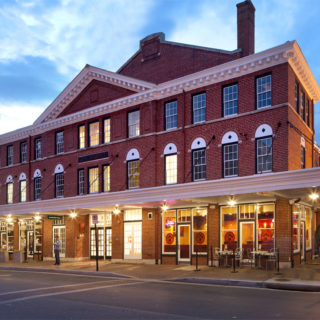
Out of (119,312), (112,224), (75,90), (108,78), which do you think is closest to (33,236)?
(112,224)

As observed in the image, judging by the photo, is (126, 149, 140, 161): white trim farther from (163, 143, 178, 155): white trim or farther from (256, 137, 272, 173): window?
(256, 137, 272, 173): window

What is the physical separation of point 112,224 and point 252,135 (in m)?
11.2

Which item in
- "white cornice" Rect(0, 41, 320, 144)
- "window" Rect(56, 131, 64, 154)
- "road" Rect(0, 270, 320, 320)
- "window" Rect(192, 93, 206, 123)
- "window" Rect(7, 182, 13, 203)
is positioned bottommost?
"road" Rect(0, 270, 320, 320)

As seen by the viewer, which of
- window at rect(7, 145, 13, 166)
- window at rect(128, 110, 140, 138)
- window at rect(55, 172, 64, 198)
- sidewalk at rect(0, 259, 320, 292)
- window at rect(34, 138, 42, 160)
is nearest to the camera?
sidewalk at rect(0, 259, 320, 292)

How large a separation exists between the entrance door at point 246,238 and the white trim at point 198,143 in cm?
473

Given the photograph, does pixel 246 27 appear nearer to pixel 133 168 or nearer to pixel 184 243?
pixel 133 168

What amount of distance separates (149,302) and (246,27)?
56.8 feet

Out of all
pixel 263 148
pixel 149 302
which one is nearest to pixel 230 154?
pixel 263 148

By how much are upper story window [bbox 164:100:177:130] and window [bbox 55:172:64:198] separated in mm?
10153

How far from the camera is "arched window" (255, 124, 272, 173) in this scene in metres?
21.0

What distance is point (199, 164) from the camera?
23.8m

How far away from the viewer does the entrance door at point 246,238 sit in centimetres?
2136

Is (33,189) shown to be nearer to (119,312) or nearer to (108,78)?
(108,78)

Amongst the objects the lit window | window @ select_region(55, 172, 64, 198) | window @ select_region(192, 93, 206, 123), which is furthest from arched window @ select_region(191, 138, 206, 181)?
window @ select_region(55, 172, 64, 198)
